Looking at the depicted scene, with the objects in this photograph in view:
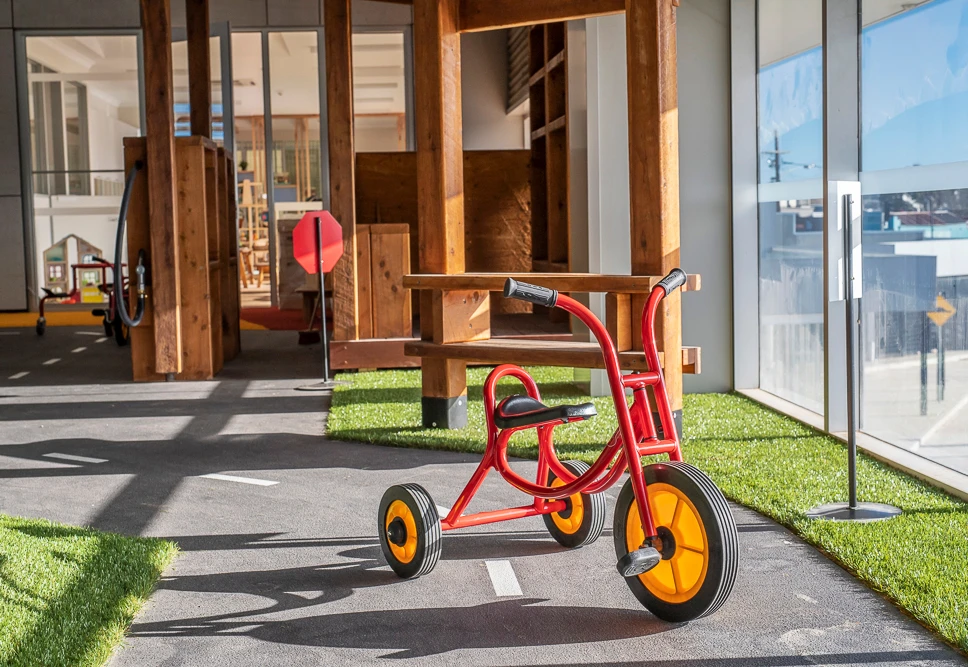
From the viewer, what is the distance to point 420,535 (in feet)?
10.9

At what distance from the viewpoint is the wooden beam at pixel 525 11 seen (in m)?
5.53

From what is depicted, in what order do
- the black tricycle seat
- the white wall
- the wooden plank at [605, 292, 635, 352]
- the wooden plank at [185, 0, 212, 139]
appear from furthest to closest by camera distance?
the white wall → the wooden plank at [185, 0, 212, 139] → the wooden plank at [605, 292, 635, 352] → the black tricycle seat

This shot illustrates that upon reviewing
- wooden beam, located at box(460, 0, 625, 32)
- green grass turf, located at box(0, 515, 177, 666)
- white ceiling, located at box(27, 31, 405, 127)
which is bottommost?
green grass turf, located at box(0, 515, 177, 666)

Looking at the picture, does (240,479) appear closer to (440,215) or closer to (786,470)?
(440,215)

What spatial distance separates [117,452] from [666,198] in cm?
306

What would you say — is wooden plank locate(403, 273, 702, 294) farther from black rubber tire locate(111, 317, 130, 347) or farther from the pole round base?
black rubber tire locate(111, 317, 130, 347)

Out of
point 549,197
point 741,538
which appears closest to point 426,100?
point 741,538

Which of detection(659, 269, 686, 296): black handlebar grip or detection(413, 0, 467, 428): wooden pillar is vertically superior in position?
detection(413, 0, 467, 428): wooden pillar

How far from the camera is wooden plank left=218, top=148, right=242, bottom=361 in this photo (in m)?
9.47

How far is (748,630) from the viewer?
9.53 feet

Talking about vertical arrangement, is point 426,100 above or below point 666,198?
above

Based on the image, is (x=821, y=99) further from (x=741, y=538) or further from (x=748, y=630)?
(x=748, y=630)

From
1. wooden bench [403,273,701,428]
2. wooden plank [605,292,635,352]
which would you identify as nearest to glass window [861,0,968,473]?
wooden bench [403,273,701,428]

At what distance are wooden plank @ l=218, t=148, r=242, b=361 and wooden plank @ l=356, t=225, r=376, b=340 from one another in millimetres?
1580
